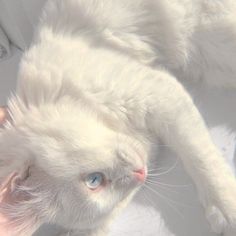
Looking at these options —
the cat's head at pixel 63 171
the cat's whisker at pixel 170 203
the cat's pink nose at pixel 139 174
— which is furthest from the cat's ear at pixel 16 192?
the cat's whisker at pixel 170 203

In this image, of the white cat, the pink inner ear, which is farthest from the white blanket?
the pink inner ear

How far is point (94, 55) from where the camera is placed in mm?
1209

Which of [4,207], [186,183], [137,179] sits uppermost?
[4,207]

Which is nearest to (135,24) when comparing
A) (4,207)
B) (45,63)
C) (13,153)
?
(45,63)

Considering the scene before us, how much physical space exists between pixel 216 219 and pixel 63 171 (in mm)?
376

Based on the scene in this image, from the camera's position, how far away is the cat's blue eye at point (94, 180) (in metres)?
1.05

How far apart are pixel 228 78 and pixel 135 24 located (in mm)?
295

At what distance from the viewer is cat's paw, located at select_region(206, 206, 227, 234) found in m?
1.12

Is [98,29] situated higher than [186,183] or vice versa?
[98,29]

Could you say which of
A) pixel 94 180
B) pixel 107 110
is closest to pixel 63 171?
pixel 94 180

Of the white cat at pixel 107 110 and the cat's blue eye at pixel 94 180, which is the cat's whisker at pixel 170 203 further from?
the cat's blue eye at pixel 94 180

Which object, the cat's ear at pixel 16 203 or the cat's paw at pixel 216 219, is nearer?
the cat's ear at pixel 16 203

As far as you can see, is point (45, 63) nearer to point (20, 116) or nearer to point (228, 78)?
point (20, 116)

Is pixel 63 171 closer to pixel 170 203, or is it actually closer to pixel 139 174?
pixel 139 174
